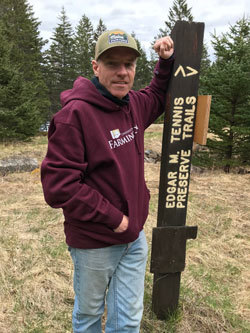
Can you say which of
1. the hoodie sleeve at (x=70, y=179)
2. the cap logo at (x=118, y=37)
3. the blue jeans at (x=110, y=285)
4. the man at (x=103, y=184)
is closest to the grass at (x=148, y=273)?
the blue jeans at (x=110, y=285)

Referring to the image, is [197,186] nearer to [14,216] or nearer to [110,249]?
[14,216]

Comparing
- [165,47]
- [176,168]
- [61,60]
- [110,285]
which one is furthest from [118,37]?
[61,60]

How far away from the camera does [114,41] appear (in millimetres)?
1612

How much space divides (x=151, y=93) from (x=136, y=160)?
27.8 inches

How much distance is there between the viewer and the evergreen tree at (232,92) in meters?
8.37

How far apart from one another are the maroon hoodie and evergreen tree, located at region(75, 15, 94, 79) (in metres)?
32.6

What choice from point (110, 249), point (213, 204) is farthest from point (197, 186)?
point (110, 249)

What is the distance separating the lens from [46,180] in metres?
1.58

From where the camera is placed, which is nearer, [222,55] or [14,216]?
[14,216]

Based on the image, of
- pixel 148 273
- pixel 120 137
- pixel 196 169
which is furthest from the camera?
pixel 196 169

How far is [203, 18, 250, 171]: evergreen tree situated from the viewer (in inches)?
329

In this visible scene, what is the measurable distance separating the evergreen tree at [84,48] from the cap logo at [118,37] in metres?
32.5

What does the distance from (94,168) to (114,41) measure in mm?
752

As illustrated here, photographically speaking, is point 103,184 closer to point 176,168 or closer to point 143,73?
point 176,168
